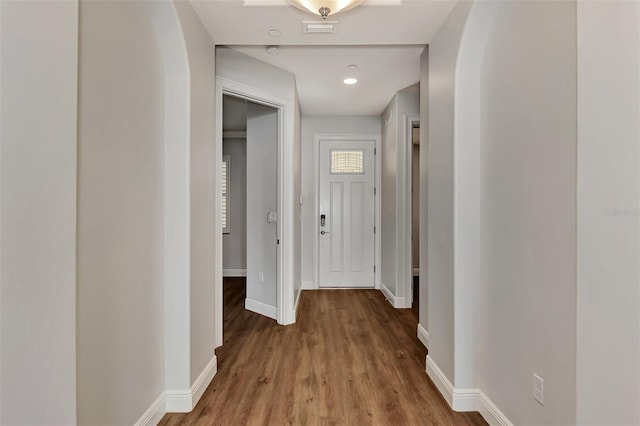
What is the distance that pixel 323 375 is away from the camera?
2.44m

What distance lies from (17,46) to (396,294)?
12.9 feet

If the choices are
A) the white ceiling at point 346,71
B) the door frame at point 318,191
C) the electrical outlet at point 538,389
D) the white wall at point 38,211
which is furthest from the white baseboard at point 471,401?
the door frame at point 318,191

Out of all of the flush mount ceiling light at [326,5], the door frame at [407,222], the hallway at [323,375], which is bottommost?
the hallway at [323,375]

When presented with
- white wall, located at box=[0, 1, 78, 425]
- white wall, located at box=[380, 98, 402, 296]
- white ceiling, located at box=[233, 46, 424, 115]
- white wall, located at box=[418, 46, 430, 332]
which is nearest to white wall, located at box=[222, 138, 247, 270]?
white ceiling, located at box=[233, 46, 424, 115]

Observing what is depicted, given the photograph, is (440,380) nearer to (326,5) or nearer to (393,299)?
(393,299)

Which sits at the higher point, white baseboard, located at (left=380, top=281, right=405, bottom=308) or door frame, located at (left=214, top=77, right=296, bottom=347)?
door frame, located at (left=214, top=77, right=296, bottom=347)

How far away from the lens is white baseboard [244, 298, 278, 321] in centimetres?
368

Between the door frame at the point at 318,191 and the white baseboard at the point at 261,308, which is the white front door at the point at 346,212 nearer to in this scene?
the door frame at the point at 318,191

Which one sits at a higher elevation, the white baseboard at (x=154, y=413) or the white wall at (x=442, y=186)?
the white wall at (x=442, y=186)

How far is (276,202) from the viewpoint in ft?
11.8

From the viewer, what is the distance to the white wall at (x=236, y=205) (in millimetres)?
6043

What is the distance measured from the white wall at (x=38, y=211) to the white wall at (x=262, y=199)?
8.40ft

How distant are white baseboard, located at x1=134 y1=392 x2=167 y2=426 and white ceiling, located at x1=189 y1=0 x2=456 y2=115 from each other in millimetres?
2358

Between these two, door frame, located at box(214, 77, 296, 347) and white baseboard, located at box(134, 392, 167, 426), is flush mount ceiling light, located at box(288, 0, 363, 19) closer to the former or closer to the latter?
door frame, located at box(214, 77, 296, 347)
